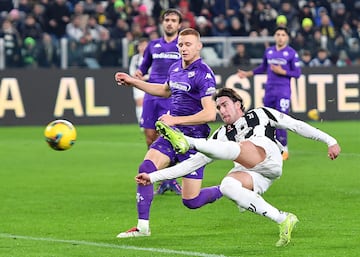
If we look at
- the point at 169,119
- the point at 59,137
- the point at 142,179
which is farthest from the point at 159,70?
the point at 142,179

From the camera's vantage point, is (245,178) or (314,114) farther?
(314,114)

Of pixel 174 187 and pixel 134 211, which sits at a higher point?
pixel 134 211

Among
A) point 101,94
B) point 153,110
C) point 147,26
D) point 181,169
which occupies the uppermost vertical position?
point 181,169

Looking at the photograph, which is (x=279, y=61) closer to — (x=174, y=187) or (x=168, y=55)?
(x=168, y=55)

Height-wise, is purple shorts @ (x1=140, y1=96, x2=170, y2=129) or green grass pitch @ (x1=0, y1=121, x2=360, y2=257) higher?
purple shorts @ (x1=140, y1=96, x2=170, y2=129)

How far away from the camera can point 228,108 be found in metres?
10.4

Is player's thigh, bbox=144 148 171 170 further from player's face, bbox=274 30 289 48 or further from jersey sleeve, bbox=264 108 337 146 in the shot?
player's face, bbox=274 30 289 48

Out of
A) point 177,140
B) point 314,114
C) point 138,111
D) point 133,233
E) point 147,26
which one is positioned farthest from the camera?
point 147,26

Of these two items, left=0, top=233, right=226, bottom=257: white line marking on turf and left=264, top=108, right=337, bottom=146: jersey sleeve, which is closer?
left=0, top=233, right=226, bottom=257: white line marking on turf

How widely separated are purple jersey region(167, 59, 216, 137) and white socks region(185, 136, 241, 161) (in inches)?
61.1

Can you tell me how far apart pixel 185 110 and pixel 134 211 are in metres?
2.06

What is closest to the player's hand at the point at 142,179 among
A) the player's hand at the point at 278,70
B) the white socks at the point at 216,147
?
the white socks at the point at 216,147

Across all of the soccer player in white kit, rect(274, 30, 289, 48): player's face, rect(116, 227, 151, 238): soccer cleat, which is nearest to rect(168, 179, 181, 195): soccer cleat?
rect(116, 227, 151, 238): soccer cleat

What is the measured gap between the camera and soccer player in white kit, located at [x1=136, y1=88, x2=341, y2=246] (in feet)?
33.4
